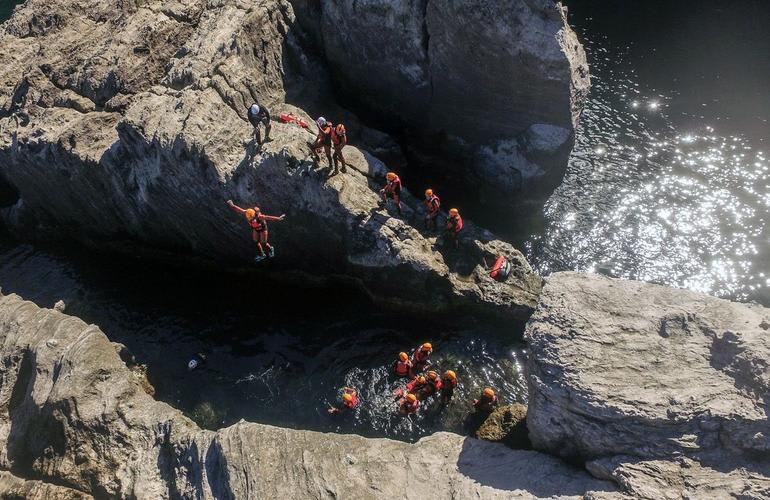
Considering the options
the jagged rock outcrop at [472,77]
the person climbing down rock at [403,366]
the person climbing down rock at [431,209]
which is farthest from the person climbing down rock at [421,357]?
the jagged rock outcrop at [472,77]

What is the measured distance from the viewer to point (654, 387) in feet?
49.4

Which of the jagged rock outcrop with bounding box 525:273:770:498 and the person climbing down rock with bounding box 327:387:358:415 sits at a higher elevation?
the jagged rock outcrop with bounding box 525:273:770:498

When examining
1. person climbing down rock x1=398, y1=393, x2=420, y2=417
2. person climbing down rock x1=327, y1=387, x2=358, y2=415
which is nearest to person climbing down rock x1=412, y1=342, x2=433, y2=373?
person climbing down rock x1=398, y1=393, x2=420, y2=417

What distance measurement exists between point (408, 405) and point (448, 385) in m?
1.68

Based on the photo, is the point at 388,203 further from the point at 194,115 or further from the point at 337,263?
the point at 194,115

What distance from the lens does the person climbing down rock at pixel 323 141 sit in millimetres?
20364

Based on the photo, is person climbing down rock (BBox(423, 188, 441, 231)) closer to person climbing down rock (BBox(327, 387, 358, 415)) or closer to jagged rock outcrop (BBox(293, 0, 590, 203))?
jagged rock outcrop (BBox(293, 0, 590, 203))

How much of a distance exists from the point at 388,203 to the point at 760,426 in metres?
14.1

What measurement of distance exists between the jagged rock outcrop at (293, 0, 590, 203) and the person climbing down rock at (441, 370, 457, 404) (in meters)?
11.2

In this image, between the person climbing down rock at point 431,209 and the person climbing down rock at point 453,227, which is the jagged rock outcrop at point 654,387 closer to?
the person climbing down rock at point 453,227

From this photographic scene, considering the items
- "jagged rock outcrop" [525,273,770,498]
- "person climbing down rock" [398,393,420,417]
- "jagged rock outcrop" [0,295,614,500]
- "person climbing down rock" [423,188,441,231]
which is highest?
"jagged rock outcrop" [525,273,770,498]

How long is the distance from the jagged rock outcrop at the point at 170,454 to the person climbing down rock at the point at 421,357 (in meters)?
3.82

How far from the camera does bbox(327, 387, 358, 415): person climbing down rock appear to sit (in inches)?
797

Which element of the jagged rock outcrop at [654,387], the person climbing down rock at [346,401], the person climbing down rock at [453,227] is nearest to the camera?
the jagged rock outcrop at [654,387]
